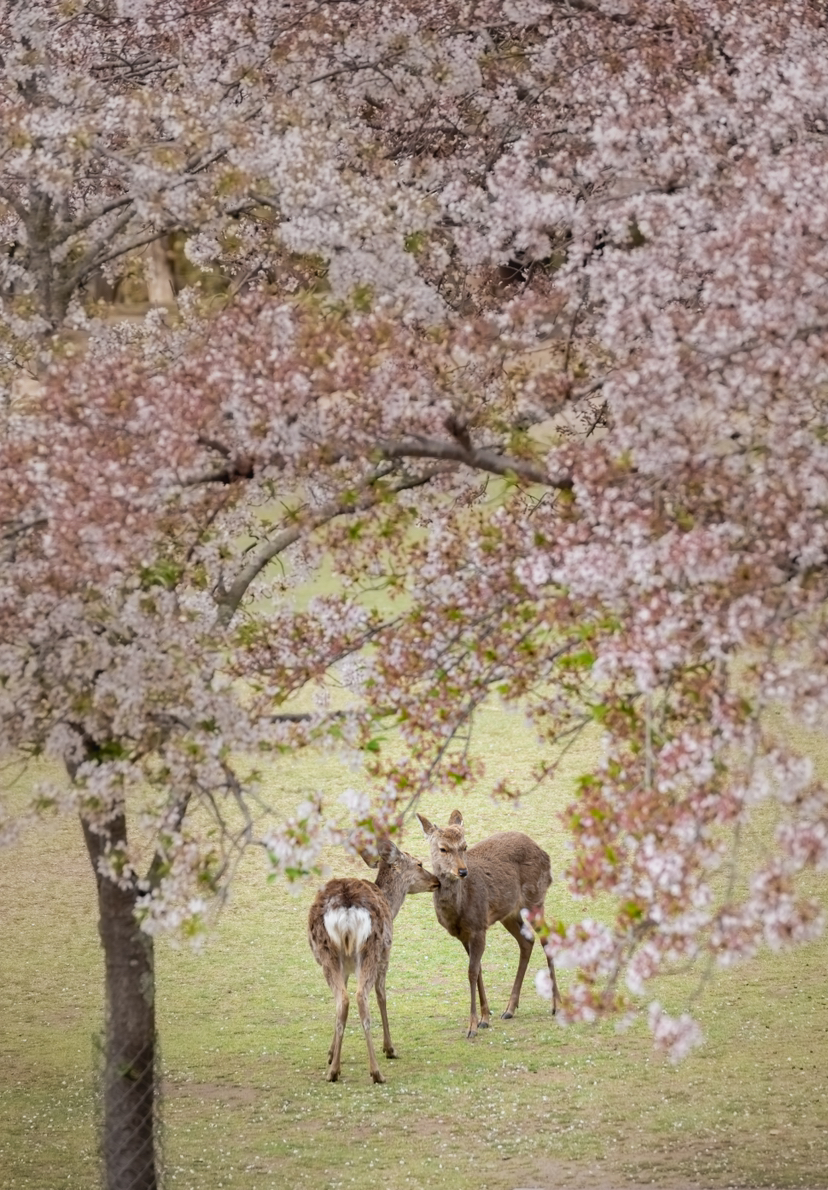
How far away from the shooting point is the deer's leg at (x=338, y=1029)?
848 cm

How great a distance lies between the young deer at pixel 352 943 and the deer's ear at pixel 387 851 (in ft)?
0.04

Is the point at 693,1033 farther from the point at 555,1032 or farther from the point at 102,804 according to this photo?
the point at 555,1032

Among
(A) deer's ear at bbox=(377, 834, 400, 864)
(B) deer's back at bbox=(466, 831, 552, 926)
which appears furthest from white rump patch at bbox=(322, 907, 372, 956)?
(B) deer's back at bbox=(466, 831, 552, 926)

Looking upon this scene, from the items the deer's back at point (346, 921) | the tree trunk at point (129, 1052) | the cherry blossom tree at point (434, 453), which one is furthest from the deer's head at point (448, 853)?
the tree trunk at point (129, 1052)

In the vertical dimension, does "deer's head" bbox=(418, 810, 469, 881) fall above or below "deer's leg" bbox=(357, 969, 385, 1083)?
above

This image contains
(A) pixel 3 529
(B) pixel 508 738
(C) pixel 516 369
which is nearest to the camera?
(A) pixel 3 529

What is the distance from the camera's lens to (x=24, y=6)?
6898 millimetres

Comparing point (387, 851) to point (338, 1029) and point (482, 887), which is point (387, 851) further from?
point (338, 1029)

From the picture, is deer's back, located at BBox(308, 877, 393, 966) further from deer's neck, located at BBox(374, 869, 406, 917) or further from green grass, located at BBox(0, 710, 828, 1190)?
green grass, located at BBox(0, 710, 828, 1190)

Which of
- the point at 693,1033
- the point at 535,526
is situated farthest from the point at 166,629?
the point at 693,1033

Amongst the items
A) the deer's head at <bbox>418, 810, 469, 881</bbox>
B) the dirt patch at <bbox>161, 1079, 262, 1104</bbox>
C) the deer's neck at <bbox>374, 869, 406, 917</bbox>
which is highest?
the deer's head at <bbox>418, 810, 469, 881</bbox>

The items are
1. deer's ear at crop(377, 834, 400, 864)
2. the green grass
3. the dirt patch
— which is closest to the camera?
the green grass

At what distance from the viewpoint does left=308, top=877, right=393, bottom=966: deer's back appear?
852cm

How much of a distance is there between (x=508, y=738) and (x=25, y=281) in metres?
8.98
